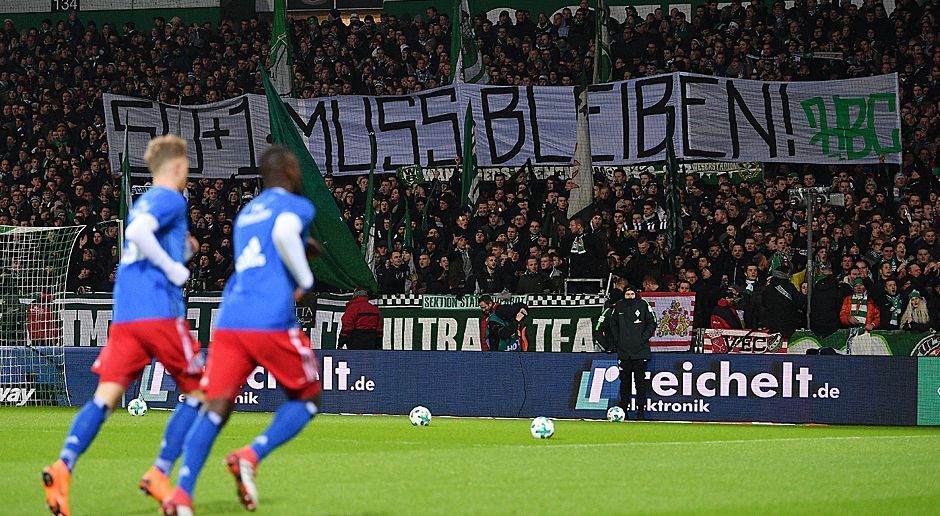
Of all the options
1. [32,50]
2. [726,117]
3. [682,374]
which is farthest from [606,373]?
[32,50]

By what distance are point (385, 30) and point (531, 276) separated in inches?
422

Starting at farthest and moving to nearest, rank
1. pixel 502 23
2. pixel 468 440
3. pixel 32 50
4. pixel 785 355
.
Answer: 1. pixel 32 50
2. pixel 502 23
3. pixel 785 355
4. pixel 468 440

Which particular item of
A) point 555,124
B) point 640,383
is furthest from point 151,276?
point 555,124

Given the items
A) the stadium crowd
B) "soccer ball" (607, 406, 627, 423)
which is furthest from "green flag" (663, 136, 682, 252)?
"soccer ball" (607, 406, 627, 423)

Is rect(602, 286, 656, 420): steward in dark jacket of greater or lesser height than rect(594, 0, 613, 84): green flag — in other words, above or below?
below

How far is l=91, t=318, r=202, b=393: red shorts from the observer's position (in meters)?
7.96

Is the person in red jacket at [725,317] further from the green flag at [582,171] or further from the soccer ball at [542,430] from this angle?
the soccer ball at [542,430]

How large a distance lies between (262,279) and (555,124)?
16831mm

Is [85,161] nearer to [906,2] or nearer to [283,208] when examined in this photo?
[906,2]

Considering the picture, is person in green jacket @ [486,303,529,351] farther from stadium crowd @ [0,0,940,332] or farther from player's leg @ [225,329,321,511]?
player's leg @ [225,329,321,511]

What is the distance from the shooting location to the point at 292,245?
24.0 feet

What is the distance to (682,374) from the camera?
2050 cm

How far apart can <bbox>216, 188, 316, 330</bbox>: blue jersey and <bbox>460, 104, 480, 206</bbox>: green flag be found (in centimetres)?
1572

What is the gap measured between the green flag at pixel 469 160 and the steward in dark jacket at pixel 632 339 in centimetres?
422
